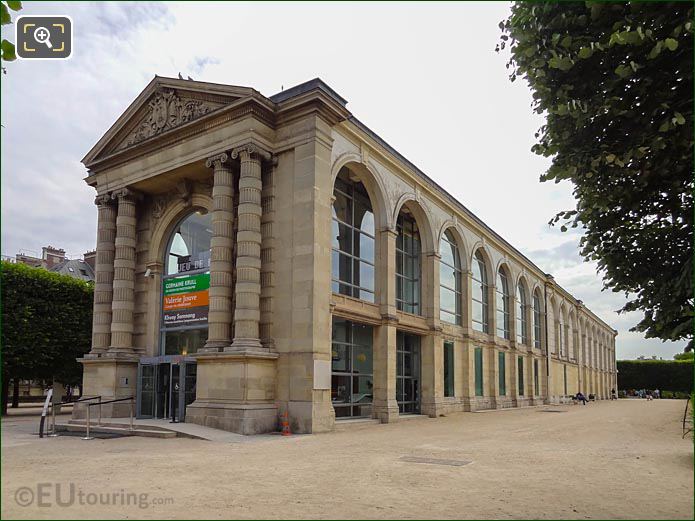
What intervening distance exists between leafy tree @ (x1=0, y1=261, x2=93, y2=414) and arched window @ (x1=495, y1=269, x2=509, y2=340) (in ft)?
75.8

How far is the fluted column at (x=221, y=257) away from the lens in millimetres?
18117

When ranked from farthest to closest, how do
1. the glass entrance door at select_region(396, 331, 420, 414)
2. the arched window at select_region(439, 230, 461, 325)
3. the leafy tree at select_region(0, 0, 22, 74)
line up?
the arched window at select_region(439, 230, 461, 325)
the glass entrance door at select_region(396, 331, 420, 414)
the leafy tree at select_region(0, 0, 22, 74)

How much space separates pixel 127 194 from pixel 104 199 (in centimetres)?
140

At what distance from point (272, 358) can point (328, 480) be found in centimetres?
891

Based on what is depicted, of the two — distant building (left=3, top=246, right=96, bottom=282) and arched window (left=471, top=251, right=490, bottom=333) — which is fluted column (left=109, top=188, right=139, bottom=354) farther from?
distant building (left=3, top=246, right=96, bottom=282)

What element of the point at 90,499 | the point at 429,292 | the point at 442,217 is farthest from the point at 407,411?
the point at 90,499

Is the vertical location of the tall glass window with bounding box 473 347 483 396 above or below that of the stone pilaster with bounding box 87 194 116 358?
below

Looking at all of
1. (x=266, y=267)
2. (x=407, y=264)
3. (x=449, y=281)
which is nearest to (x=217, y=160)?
(x=266, y=267)

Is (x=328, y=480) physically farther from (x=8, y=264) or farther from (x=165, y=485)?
(x=8, y=264)

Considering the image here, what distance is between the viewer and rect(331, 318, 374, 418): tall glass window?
20375 mm

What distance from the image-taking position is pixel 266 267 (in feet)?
61.0

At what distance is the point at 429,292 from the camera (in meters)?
26.8

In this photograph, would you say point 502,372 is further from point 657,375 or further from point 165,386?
point 657,375

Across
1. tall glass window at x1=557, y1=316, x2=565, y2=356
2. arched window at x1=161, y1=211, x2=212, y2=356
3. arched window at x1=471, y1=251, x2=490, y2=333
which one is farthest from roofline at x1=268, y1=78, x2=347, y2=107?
tall glass window at x1=557, y1=316, x2=565, y2=356
